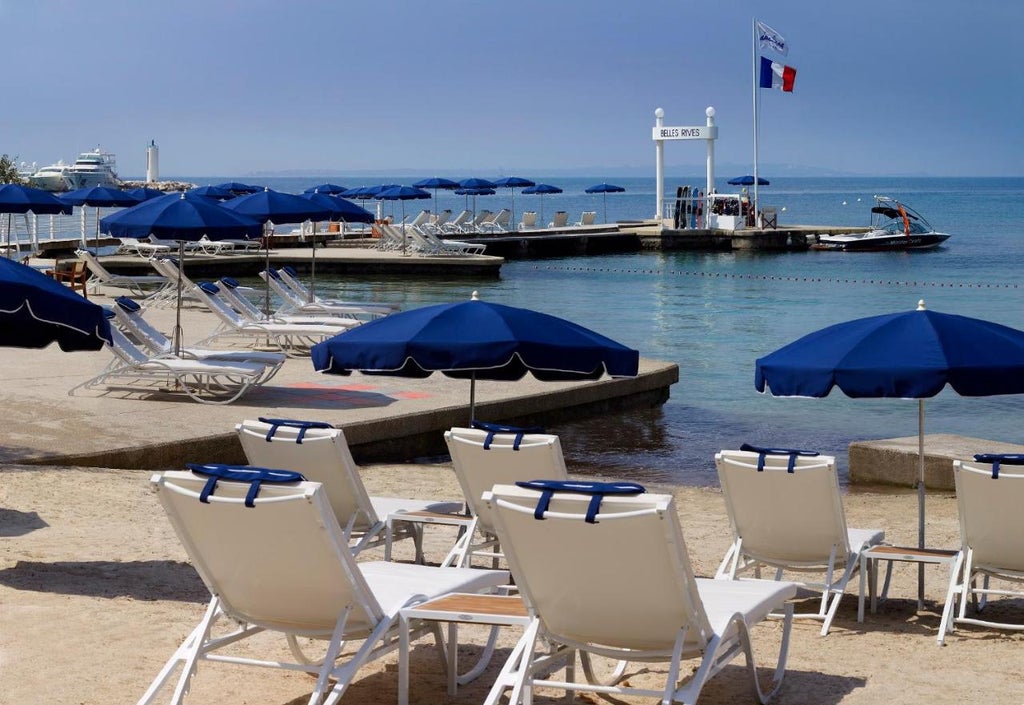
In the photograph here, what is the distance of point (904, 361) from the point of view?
602 cm

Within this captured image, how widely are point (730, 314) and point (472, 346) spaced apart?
2373cm

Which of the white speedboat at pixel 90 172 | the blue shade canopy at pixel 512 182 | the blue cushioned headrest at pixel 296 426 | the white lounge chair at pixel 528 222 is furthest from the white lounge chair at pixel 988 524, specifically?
the white speedboat at pixel 90 172

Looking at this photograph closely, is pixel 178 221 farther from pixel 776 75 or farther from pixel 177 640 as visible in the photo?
pixel 776 75

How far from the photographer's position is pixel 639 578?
4.05m

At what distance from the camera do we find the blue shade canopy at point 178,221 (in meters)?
12.6

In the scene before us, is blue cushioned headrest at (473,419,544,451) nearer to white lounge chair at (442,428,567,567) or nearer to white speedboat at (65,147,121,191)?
white lounge chair at (442,428,567,567)

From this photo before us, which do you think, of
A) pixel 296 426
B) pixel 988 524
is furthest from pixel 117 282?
pixel 988 524

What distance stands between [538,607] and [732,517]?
86.0 inches

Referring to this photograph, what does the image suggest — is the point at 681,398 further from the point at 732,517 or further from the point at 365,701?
the point at 365,701

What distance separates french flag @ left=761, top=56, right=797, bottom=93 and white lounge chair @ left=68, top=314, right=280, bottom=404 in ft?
142

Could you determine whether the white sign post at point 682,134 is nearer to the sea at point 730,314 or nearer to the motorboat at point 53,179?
the sea at point 730,314

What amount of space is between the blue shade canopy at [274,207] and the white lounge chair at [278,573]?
1332 cm

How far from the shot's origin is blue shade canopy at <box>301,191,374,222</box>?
19.7 meters

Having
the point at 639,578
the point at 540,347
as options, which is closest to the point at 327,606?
the point at 639,578
